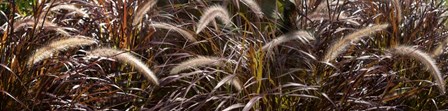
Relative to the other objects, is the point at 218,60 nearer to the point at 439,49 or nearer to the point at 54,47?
the point at 54,47

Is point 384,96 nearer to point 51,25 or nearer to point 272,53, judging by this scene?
point 272,53

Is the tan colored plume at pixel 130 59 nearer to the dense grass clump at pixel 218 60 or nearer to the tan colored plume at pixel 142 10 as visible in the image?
the dense grass clump at pixel 218 60

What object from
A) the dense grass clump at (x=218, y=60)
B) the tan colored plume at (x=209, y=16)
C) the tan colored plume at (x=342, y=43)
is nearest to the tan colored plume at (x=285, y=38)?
the dense grass clump at (x=218, y=60)

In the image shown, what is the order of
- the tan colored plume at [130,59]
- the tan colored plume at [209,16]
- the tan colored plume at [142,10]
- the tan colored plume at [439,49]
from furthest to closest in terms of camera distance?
the tan colored plume at [439,49], the tan colored plume at [142,10], the tan colored plume at [209,16], the tan colored plume at [130,59]

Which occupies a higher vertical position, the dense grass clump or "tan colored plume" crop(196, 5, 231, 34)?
"tan colored plume" crop(196, 5, 231, 34)

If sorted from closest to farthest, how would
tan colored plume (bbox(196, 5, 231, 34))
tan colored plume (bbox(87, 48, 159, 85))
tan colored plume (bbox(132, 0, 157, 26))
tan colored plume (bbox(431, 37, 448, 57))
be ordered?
tan colored plume (bbox(87, 48, 159, 85))
tan colored plume (bbox(196, 5, 231, 34))
tan colored plume (bbox(132, 0, 157, 26))
tan colored plume (bbox(431, 37, 448, 57))

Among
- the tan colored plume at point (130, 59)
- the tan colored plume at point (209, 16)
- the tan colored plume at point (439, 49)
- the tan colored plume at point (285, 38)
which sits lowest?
the tan colored plume at point (439, 49)

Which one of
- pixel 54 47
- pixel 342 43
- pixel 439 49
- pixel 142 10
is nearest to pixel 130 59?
pixel 54 47

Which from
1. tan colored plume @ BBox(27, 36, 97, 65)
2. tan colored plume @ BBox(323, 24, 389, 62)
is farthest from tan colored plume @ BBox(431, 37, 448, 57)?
tan colored plume @ BBox(27, 36, 97, 65)

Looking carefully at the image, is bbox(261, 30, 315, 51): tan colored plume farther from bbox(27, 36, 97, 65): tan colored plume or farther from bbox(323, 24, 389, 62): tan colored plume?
bbox(27, 36, 97, 65): tan colored plume
